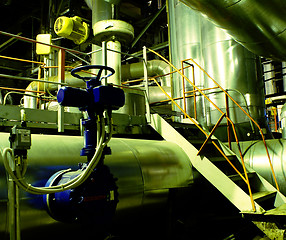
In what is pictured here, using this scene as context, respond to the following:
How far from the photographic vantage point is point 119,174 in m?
2.77

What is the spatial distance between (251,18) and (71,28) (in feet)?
17.7

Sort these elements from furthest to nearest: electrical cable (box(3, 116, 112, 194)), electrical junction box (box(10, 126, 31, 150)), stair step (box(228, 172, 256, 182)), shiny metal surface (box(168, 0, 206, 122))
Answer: shiny metal surface (box(168, 0, 206, 122))
stair step (box(228, 172, 256, 182))
electrical junction box (box(10, 126, 31, 150))
electrical cable (box(3, 116, 112, 194))

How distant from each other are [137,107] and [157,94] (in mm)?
2349

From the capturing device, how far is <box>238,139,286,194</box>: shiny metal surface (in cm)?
Result: 417

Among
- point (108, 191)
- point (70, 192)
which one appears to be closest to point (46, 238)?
point (70, 192)

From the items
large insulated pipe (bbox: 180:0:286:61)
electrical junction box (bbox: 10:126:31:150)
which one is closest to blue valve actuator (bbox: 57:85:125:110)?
electrical junction box (bbox: 10:126:31:150)

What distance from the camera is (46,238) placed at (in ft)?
7.16

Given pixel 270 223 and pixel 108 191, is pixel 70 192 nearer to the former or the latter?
pixel 108 191

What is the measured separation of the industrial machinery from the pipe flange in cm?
2

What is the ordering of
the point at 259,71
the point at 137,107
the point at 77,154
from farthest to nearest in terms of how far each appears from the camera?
the point at 137,107 → the point at 259,71 → the point at 77,154

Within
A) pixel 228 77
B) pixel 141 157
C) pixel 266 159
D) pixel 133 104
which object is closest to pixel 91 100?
pixel 141 157

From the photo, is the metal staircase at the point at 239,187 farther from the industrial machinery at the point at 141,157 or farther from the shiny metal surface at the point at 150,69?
the shiny metal surface at the point at 150,69

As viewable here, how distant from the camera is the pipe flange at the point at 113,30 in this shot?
6051mm

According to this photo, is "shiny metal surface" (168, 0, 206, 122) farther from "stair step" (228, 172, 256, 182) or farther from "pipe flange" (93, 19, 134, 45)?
"stair step" (228, 172, 256, 182)
